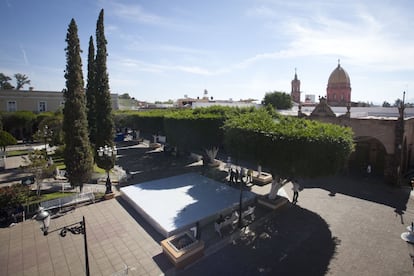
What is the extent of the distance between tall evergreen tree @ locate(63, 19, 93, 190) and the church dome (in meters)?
44.6

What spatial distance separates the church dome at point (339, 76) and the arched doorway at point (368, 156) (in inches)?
1009

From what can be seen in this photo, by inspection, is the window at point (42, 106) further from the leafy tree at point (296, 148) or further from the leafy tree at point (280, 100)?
the leafy tree at point (280, 100)

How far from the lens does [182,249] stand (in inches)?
382

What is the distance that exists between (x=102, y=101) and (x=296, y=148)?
1403 centimetres

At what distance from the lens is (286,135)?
40.2ft

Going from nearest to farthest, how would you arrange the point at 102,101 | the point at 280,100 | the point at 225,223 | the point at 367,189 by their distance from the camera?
the point at 225,223 → the point at 102,101 → the point at 367,189 → the point at 280,100

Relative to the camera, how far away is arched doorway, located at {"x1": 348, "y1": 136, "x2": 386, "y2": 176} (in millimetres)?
22355

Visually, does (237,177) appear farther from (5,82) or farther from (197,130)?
(5,82)

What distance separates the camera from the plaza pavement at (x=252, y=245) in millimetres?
9242

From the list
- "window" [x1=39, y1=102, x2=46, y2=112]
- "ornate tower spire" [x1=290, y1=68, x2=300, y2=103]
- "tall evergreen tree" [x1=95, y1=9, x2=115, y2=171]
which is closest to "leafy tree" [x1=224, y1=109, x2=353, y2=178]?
"tall evergreen tree" [x1=95, y1=9, x2=115, y2=171]

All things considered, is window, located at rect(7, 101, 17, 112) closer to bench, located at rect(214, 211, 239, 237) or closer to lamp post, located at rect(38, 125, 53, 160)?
lamp post, located at rect(38, 125, 53, 160)

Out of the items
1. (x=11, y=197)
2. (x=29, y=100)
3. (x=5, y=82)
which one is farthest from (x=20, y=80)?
(x=11, y=197)

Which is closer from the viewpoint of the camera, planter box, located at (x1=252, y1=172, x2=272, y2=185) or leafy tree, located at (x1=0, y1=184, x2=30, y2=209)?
leafy tree, located at (x1=0, y1=184, x2=30, y2=209)

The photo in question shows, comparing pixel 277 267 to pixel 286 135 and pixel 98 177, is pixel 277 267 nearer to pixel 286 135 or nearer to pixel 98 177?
pixel 286 135
